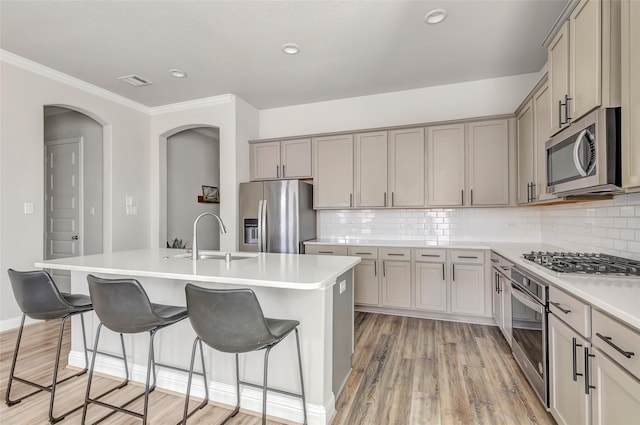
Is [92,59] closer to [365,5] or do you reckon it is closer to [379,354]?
[365,5]

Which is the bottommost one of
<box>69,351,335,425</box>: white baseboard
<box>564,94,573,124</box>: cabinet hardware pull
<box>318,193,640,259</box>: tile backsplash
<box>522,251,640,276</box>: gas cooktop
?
<box>69,351,335,425</box>: white baseboard

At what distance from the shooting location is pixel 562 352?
1.62m

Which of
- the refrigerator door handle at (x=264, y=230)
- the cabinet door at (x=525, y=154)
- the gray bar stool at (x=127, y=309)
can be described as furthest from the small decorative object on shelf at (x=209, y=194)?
the cabinet door at (x=525, y=154)

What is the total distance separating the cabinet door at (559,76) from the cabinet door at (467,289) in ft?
5.66

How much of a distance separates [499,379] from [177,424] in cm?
218

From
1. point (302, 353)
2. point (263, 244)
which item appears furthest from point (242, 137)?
point (302, 353)

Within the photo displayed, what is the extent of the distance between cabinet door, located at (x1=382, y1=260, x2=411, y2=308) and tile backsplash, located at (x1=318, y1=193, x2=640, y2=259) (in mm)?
522

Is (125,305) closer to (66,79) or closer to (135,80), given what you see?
(135,80)

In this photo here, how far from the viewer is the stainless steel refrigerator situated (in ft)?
13.2

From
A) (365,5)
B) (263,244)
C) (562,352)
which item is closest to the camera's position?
(562,352)

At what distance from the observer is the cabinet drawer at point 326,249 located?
393cm

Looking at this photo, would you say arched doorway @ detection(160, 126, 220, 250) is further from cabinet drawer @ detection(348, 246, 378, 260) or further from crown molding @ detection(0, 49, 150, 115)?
cabinet drawer @ detection(348, 246, 378, 260)

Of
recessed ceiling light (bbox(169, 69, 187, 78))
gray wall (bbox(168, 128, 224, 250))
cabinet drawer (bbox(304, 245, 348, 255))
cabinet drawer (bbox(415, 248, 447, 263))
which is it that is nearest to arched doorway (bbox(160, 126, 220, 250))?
gray wall (bbox(168, 128, 224, 250))

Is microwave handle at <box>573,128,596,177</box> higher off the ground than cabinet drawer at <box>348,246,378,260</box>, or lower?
higher
